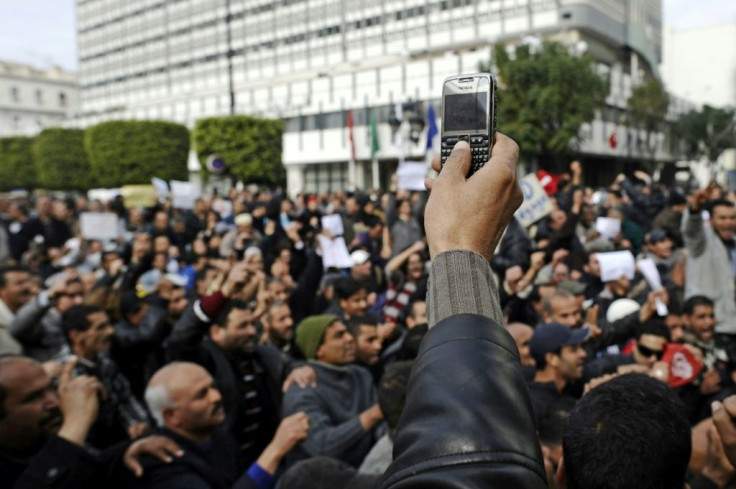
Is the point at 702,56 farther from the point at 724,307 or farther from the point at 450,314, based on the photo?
the point at 450,314

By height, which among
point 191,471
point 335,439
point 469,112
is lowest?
point 335,439

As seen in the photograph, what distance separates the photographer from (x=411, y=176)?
902 centimetres

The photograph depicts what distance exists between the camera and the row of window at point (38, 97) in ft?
322

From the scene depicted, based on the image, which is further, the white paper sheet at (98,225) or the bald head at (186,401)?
the white paper sheet at (98,225)

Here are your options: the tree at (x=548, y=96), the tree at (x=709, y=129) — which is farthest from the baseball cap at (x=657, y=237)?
the tree at (x=709, y=129)

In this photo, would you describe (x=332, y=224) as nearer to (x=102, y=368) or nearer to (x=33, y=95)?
(x=102, y=368)

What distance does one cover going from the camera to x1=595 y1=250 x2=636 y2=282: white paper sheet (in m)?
5.57

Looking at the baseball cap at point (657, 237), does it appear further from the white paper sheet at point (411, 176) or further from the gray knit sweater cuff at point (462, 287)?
the gray knit sweater cuff at point (462, 287)

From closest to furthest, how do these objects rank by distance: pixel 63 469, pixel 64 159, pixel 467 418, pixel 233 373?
pixel 467 418
pixel 63 469
pixel 233 373
pixel 64 159

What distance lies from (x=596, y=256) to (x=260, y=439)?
3487 millimetres

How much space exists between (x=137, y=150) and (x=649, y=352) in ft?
143

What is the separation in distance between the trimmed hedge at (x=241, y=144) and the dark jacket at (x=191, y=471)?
3582 cm

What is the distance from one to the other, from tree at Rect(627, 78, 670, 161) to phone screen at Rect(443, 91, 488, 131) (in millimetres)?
41514

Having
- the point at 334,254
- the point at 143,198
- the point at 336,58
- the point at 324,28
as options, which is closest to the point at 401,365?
the point at 334,254
